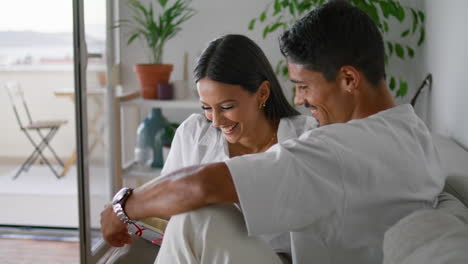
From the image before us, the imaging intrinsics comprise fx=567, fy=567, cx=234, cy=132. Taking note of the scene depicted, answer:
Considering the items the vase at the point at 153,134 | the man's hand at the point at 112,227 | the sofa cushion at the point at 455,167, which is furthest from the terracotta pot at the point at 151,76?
the man's hand at the point at 112,227

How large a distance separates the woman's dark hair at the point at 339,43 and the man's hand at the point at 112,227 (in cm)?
59

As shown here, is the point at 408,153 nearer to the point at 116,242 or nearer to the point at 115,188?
the point at 116,242

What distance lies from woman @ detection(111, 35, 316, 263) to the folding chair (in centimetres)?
373

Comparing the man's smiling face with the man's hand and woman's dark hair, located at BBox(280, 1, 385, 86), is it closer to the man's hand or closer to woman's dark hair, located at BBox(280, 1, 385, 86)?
woman's dark hair, located at BBox(280, 1, 385, 86)

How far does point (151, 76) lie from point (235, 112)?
1.57 m

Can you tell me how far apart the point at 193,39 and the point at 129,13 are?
1.46 ft

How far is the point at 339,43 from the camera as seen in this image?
131cm

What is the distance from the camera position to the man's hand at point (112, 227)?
1.39 metres

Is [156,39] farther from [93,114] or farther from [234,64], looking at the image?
[234,64]

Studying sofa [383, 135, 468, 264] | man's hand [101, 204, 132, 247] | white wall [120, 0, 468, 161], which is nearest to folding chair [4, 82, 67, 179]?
white wall [120, 0, 468, 161]

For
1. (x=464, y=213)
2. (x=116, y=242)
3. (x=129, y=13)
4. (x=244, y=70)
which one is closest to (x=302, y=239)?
(x=464, y=213)

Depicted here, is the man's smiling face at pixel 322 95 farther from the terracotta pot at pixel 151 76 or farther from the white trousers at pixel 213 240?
the terracotta pot at pixel 151 76

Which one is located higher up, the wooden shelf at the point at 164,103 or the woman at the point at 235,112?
the woman at the point at 235,112

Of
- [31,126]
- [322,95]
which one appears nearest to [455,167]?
[322,95]
